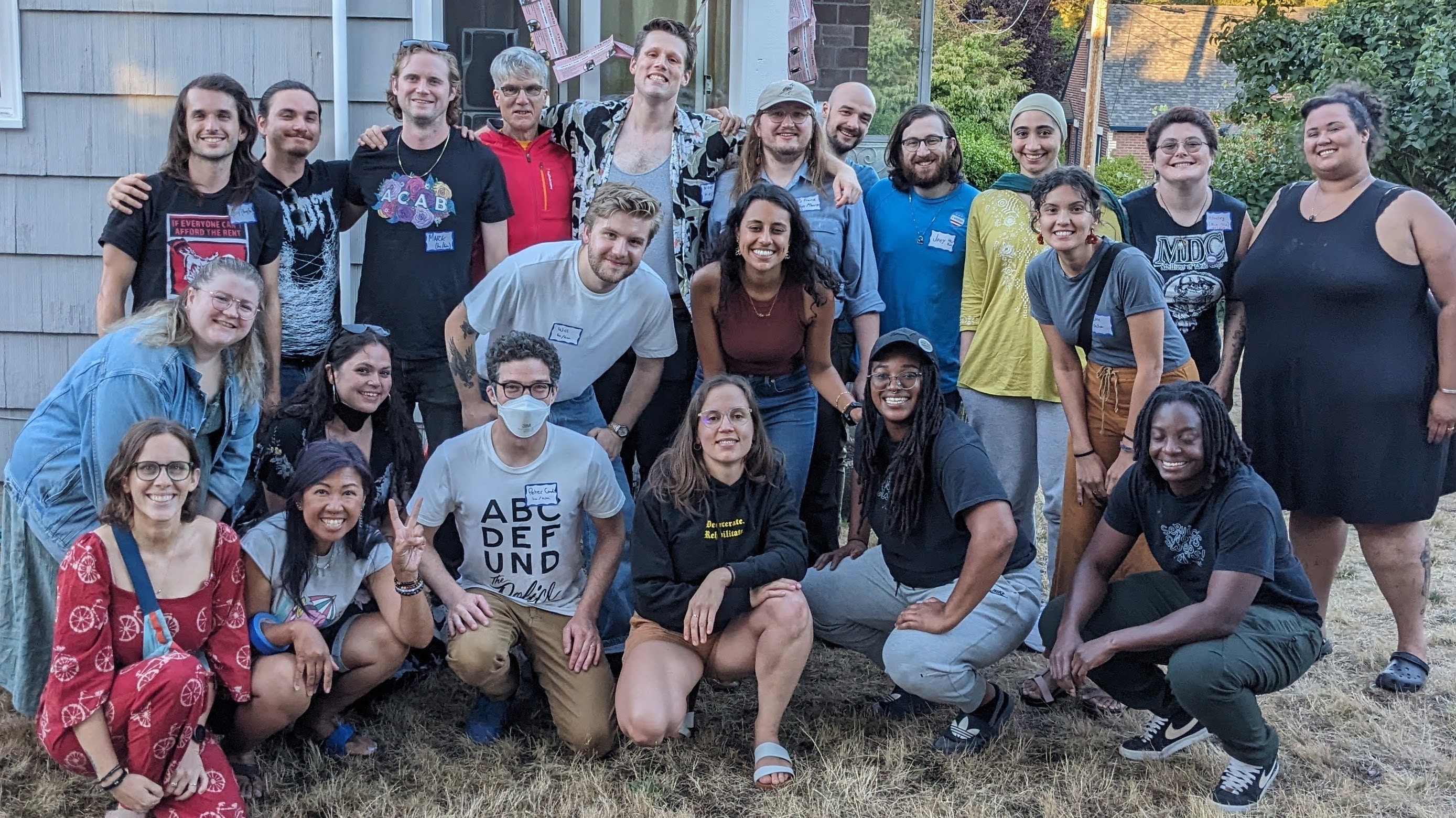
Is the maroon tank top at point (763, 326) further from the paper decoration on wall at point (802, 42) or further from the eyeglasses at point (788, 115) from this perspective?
the paper decoration on wall at point (802, 42)

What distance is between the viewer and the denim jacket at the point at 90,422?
3.20 meters

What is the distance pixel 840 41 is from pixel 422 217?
304 centimetres

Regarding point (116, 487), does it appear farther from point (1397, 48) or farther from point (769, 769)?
point (1397, 48)

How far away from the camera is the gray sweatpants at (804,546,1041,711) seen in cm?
361

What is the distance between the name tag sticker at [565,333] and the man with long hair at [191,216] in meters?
0.90

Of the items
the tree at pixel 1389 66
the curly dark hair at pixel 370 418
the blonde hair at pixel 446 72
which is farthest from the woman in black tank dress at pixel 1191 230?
the tree at pixel 1389 66

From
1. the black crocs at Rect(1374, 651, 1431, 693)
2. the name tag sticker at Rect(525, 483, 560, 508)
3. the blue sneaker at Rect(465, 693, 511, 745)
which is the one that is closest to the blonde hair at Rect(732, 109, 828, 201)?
the name tag sticker at Rect(525, 483, 560, 508)

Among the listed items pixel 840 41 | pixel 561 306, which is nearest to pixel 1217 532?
pixel 561 306

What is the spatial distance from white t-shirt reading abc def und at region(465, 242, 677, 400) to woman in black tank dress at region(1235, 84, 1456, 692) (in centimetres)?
217

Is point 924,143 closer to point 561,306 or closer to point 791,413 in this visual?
point 791,413

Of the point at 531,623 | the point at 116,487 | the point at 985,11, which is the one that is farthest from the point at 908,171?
Answer: the point at 985,11

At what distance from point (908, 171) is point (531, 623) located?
2249mm

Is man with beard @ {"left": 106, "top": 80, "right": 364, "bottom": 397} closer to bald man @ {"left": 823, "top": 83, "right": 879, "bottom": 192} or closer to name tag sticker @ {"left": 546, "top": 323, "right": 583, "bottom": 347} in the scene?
name tag sticker @ {"left": 546, "top": 323, "right": 583, "bottom": 347}

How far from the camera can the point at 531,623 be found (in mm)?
3744
